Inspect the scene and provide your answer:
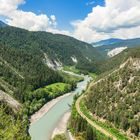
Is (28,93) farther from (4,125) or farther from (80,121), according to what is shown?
(4,125)

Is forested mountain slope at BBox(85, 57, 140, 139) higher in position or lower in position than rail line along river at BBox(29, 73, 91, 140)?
higher

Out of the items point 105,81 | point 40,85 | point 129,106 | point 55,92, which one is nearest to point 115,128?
point 129,106

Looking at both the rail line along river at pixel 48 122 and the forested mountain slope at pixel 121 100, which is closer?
the rail line along river at pixel 48 122

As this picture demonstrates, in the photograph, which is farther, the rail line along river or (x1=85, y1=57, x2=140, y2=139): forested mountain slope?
(x1=85, y1=57, x2=140, y2=139): forested mountain slope

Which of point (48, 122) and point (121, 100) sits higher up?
point (121, 100)

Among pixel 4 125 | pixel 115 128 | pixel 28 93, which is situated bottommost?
pixel 115 128

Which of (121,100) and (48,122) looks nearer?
(48,122)

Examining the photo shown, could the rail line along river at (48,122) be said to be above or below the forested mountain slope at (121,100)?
below

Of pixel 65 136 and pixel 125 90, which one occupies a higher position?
pixel 125 90
